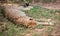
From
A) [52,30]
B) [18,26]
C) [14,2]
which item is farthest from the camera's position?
[14,2]

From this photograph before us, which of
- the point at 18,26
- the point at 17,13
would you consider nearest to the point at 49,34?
the point at 18,26

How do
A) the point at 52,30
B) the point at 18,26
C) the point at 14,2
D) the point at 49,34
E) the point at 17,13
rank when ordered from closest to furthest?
the point at 49,34 → the point at 52,30 → the point at 18,26 → the point at 17,13 → the point at 14,2

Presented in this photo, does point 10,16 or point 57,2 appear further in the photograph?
point 57,2

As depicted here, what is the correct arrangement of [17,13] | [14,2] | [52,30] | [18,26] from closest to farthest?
[52,30]
[18,26]
[17,13]
[14,2]

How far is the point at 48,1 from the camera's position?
11.3 m

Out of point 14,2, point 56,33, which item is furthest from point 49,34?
point 14,2

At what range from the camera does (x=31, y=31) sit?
19.7ft

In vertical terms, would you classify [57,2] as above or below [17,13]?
below

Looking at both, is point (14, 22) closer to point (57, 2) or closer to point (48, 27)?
point (48, 27)

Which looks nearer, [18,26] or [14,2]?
[18,26]

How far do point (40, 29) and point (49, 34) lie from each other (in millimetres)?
830

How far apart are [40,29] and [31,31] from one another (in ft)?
1.20

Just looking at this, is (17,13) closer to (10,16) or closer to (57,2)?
(10,16)

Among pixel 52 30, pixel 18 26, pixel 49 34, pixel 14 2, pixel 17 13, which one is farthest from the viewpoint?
pixel 14 2
